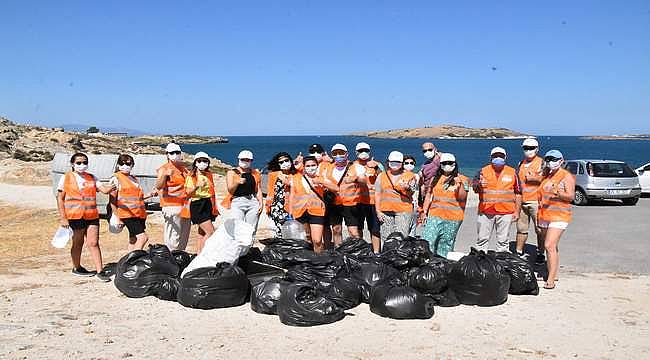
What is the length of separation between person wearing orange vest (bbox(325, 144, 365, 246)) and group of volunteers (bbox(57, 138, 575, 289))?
0.5 inches

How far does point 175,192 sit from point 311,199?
171 cm

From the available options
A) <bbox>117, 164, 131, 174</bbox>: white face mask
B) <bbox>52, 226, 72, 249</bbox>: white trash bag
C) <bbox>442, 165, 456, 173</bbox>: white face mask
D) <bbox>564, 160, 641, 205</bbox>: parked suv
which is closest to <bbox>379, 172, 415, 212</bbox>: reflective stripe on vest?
<bbox>442, 165, 456, 173</bbox>: white face mask

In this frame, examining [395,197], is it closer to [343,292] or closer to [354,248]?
[354,248]

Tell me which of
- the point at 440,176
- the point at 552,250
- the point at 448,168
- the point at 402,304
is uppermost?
the point at 448,168

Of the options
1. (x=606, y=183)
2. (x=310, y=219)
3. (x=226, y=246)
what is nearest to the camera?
(x=226, y=246)

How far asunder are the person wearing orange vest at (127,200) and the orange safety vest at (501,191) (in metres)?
4.19

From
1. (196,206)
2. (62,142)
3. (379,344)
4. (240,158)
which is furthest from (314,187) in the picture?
(62,142)

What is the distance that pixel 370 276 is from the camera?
258 inches

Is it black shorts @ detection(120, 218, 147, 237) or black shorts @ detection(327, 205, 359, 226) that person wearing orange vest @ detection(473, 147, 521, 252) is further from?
black shorts @ detection(120, 218, 147, 237)

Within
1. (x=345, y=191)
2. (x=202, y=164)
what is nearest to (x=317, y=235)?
(x=345, y=191)

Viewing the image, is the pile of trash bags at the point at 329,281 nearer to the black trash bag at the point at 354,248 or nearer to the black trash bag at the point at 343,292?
the black trash bag at the point at 343,292

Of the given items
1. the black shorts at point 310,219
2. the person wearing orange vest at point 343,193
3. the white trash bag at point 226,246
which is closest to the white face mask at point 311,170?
the person wearing orange vest at point 343,193

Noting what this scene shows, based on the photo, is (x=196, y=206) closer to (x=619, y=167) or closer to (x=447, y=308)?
(x=447, y=308)

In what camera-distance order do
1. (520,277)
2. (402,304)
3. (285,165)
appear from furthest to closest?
(285,165) → (520,277) → (402,304)
